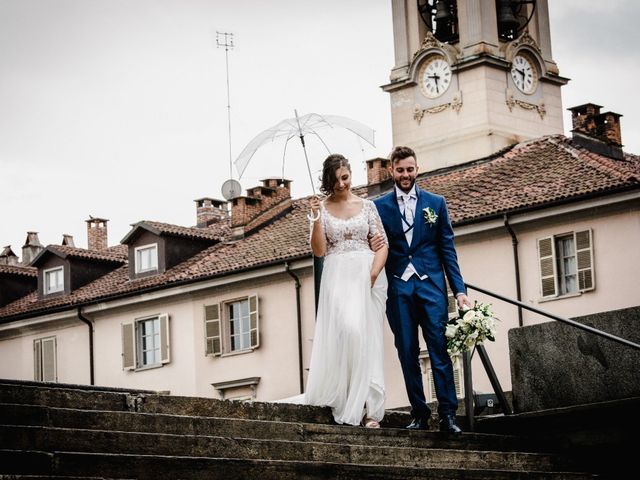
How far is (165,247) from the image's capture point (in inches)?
1725

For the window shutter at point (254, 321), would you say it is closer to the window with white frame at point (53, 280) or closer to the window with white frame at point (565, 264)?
the window with white frame at point (565, 264)

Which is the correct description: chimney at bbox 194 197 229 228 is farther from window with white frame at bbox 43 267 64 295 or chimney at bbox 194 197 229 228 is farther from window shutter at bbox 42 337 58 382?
window shutter at bbox 42 337 58 382

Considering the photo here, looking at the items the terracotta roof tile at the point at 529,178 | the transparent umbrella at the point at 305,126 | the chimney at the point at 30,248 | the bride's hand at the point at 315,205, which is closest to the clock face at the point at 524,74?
the terracotta roof tile at the point at 529,178

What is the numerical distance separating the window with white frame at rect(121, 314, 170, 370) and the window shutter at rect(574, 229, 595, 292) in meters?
12.8

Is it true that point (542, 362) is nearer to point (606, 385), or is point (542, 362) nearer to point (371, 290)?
point (606, 385)

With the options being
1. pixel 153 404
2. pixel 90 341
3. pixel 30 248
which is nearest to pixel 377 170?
pixel 90 341

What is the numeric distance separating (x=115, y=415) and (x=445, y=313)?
2.98 m

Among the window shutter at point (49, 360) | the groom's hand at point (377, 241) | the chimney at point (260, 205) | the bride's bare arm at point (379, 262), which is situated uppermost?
the chimney at point (260, 205)

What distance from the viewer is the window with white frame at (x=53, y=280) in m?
47.1

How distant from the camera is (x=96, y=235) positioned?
174 feet

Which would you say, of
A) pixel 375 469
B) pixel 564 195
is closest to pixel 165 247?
pixel 564 195

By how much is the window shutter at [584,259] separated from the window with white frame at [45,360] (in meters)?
17.2

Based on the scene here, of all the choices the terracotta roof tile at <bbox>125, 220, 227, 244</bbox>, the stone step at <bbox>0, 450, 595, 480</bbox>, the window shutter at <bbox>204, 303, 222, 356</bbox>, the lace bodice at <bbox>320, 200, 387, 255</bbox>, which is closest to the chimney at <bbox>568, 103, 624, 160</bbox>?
the window shutter at <bbox>204, 303, 222, 356</bbox>

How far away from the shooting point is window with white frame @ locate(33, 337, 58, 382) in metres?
44.8
